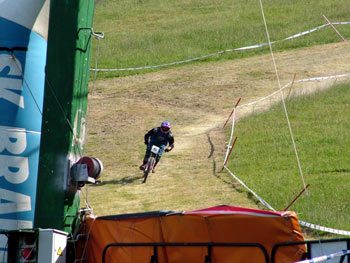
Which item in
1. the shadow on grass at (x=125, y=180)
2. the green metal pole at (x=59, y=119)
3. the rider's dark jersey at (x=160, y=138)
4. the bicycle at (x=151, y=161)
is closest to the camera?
the green metal pole at (x=59, y=119)

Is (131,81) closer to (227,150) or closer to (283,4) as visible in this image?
(227,150)

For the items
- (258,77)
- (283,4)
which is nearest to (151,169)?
(258,77)

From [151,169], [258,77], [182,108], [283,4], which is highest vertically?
[283,4]

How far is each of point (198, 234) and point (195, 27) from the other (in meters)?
32.4

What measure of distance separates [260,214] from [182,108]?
18480 mm

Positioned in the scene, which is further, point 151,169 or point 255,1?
point 255,1

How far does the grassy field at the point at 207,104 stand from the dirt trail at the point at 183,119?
43 millimetres

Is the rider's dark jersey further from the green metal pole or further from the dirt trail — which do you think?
the green metal pole

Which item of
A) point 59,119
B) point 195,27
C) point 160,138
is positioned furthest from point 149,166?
point 195,27

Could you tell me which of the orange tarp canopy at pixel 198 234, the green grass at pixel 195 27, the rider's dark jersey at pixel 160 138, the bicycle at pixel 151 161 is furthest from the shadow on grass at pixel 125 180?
the green grass at pixel 195 27

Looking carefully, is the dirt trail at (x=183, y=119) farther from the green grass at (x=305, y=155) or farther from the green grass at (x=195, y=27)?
the green grass at (x=195, y=27)

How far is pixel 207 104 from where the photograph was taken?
2797cm

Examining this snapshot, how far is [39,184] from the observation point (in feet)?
33.1

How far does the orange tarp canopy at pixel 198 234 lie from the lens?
355 inches
